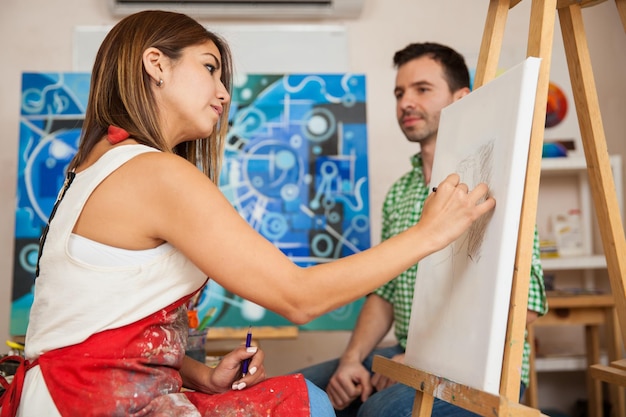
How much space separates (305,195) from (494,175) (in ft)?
6.25

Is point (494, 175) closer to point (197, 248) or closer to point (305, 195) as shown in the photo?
point (197, 248)

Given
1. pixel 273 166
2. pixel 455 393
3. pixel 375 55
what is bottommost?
pixel 455 393

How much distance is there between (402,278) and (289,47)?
5.86 feet

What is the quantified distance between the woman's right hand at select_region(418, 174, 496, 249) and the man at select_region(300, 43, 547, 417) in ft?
1.69

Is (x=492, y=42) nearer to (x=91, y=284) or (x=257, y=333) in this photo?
(x=91, y=284)

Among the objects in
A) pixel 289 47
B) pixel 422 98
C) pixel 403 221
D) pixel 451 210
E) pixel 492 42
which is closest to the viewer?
pixel 451 210

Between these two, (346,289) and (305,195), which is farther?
(305,195)

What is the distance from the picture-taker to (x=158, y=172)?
110cm

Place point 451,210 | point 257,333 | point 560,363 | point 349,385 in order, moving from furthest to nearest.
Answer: point 560,363 < point 257,333 < point 349,385 < point 451,210

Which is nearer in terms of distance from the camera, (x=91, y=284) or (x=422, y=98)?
(x=91, y=284)

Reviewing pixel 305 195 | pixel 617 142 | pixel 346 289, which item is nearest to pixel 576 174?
pixel 617 142

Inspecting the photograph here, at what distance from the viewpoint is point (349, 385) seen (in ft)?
6.47

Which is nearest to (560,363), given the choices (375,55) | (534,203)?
(375,55)

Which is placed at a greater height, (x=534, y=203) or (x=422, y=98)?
(x=422, y=98)
